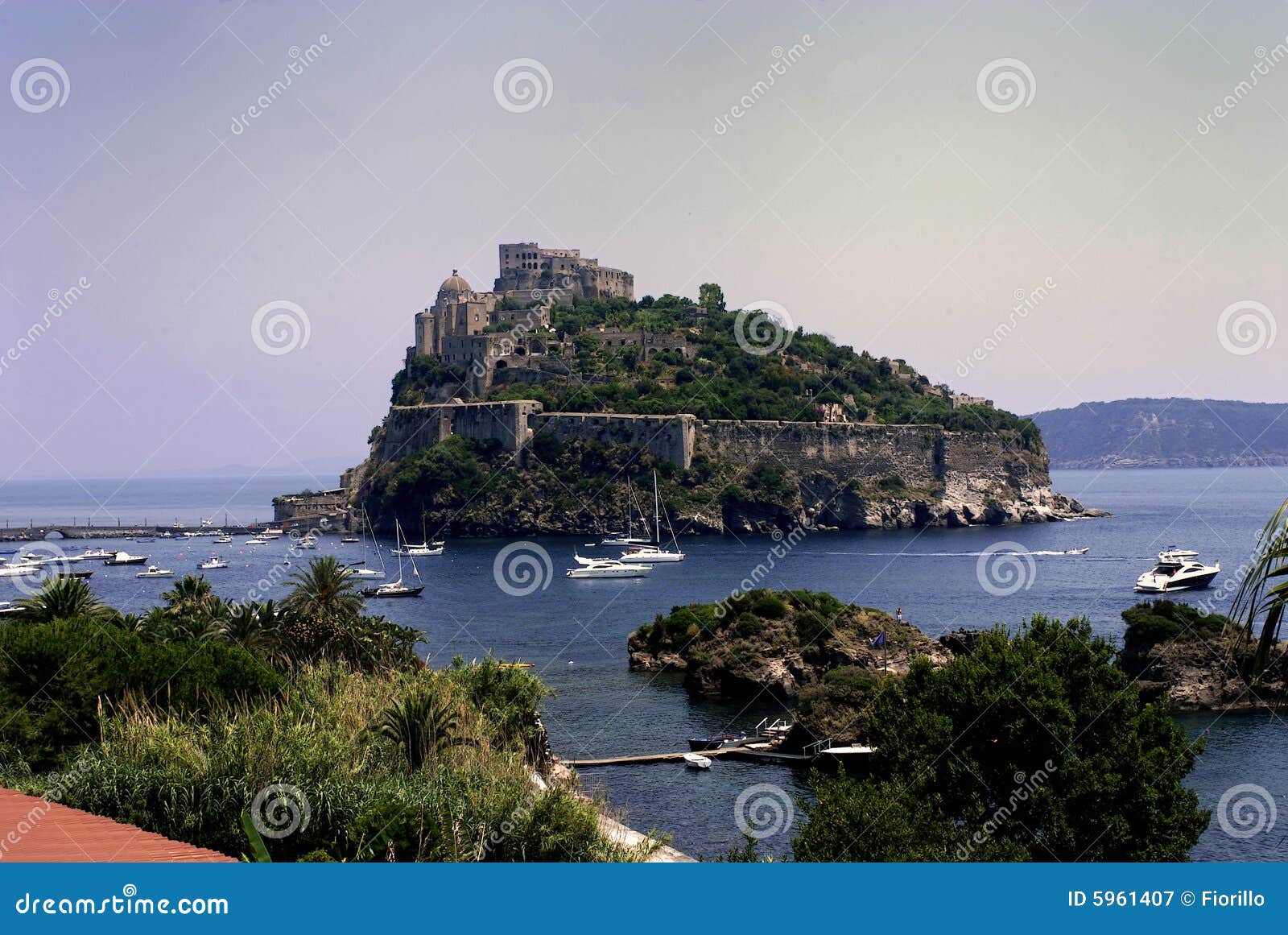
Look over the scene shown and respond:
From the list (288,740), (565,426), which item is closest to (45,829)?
(288,740)

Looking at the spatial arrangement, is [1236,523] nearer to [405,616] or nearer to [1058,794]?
[405,616]

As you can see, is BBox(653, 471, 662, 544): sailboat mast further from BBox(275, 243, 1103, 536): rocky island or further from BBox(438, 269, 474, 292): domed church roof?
BBox(438, 269, 474, 292): domed church roof

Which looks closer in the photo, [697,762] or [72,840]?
[72,840]

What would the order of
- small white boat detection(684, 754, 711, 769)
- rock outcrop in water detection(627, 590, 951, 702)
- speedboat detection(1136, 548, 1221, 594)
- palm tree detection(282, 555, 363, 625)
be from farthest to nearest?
speedboat detection(1136, 548, 1221, 594) < rock outcrop in water detection(627, 590, 951, 702) < small white boat detection(684, 754, 711, 769) < palm tree detection(282, 555, 363, 625)

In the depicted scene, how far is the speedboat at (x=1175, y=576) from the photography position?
214 feet

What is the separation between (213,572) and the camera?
82250 millimetres

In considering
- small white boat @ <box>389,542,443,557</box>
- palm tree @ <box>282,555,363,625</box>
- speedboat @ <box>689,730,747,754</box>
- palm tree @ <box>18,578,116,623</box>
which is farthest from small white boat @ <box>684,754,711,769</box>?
small white boat @ <box>389,542,443,557</box>

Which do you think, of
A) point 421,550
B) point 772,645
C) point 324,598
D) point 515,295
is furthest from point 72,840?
point 515,295

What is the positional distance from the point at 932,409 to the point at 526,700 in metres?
102

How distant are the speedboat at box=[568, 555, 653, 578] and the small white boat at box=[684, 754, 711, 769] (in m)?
45.3

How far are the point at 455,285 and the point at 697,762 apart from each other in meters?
104

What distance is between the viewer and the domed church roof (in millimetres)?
127631

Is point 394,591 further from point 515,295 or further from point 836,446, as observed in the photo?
point 515,295

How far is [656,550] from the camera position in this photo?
85.8 meters
